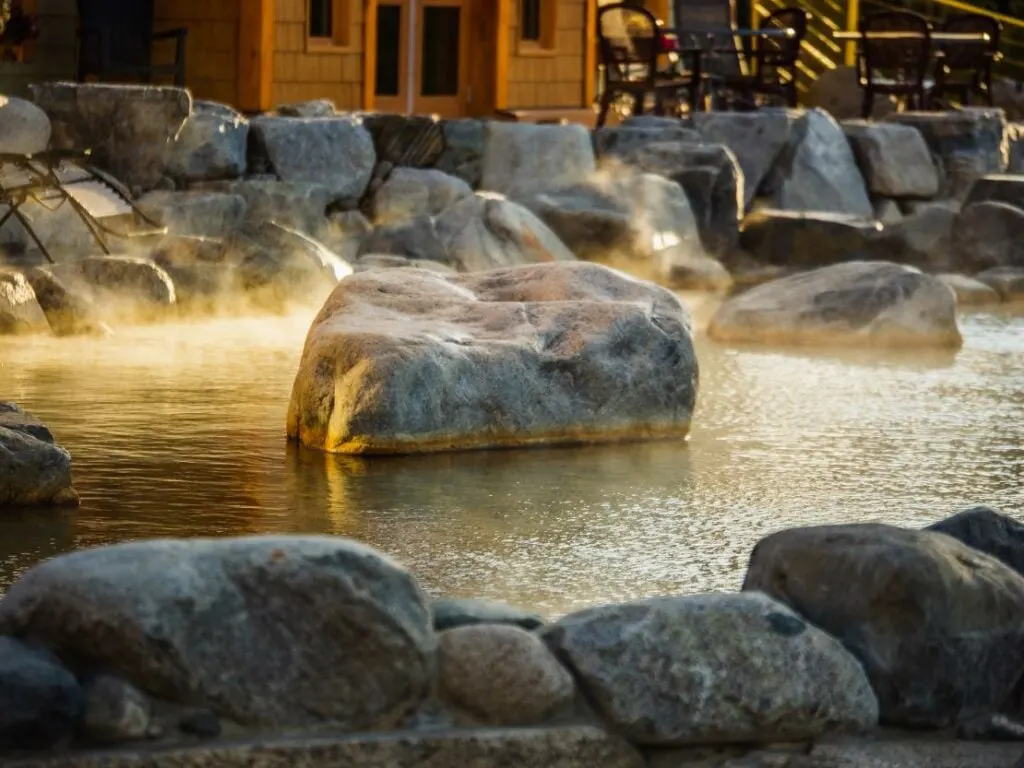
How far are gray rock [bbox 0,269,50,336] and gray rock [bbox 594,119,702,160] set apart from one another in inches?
248

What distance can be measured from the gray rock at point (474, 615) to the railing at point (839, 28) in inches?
774

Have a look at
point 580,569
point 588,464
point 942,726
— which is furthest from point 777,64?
point 942,726

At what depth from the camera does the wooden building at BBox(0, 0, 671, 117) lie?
673 inches

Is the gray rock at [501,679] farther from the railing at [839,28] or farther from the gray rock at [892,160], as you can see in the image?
the railing at [839,28]

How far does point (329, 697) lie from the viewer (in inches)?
152

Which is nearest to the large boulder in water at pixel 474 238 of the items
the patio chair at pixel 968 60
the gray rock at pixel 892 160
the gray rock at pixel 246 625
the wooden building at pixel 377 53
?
the wooden building at pixel 377 53

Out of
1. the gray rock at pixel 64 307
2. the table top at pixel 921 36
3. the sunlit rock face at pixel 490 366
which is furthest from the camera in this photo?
the table top at pixel 921 36

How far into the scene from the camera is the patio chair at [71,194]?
37.9 ft

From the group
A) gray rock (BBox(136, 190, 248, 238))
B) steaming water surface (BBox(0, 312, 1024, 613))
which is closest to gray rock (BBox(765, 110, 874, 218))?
gray rock (BBox(136, 190, 248, 238))

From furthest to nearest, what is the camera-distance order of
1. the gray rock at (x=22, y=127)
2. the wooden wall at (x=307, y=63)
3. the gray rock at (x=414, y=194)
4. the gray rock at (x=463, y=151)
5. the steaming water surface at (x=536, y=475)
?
1. the wooden wall at (x=307, y=63)
2. the gray rock at (x=463, y=151)
3. the gray rock at (x=414, y=194)
4. the gray rock at (x=22, y=127)
5. the steaming water surface at (x=536, y=475)

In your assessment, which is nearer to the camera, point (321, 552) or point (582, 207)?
point (321, 552)

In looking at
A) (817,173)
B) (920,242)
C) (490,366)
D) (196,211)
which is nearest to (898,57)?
(817,173)

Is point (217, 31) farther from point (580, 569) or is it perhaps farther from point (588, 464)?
point (580, 569)

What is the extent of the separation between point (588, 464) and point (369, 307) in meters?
1.07
